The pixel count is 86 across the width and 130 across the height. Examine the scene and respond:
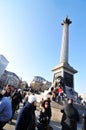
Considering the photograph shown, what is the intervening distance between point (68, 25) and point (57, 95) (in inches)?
794

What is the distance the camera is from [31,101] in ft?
18.7

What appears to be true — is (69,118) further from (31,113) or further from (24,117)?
(24,117)

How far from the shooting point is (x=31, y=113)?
5723mm

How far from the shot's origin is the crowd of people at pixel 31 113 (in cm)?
519

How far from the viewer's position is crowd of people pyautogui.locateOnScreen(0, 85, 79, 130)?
519 cm

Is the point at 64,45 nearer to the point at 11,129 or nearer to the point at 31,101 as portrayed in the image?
the point at 11,129

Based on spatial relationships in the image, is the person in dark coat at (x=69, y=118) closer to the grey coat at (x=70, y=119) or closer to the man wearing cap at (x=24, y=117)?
the grey coat at (x=70, y=119)

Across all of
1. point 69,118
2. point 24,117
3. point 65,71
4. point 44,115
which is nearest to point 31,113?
point 24,117

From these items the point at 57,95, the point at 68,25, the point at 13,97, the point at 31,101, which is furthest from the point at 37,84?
the point at 31,101

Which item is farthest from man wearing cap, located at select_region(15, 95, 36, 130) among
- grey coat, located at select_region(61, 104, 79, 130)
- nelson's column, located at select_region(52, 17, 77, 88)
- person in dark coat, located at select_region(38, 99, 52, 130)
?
→ nelson's column, located at select_region(52, 17, 77, 88)

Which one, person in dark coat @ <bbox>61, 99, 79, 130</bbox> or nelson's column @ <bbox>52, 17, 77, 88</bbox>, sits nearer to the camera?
person in dark coat @ <bbox>61, 99, 79, 130</bbox>

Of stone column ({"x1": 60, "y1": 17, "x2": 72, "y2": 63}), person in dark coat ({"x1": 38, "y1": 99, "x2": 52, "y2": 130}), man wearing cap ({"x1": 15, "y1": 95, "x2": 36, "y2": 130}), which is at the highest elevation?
stone column ({"x1": 60, "y1": 17, "x2": 72, "y2": 63})

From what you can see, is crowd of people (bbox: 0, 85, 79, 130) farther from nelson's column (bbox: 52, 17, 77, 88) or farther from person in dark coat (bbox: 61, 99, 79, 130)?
nelson's column (bbox: 52, 17, 77, 88)

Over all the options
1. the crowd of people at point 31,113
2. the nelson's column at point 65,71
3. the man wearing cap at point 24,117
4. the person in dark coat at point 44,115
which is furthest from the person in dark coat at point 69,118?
the nelson's column at point 65,71
